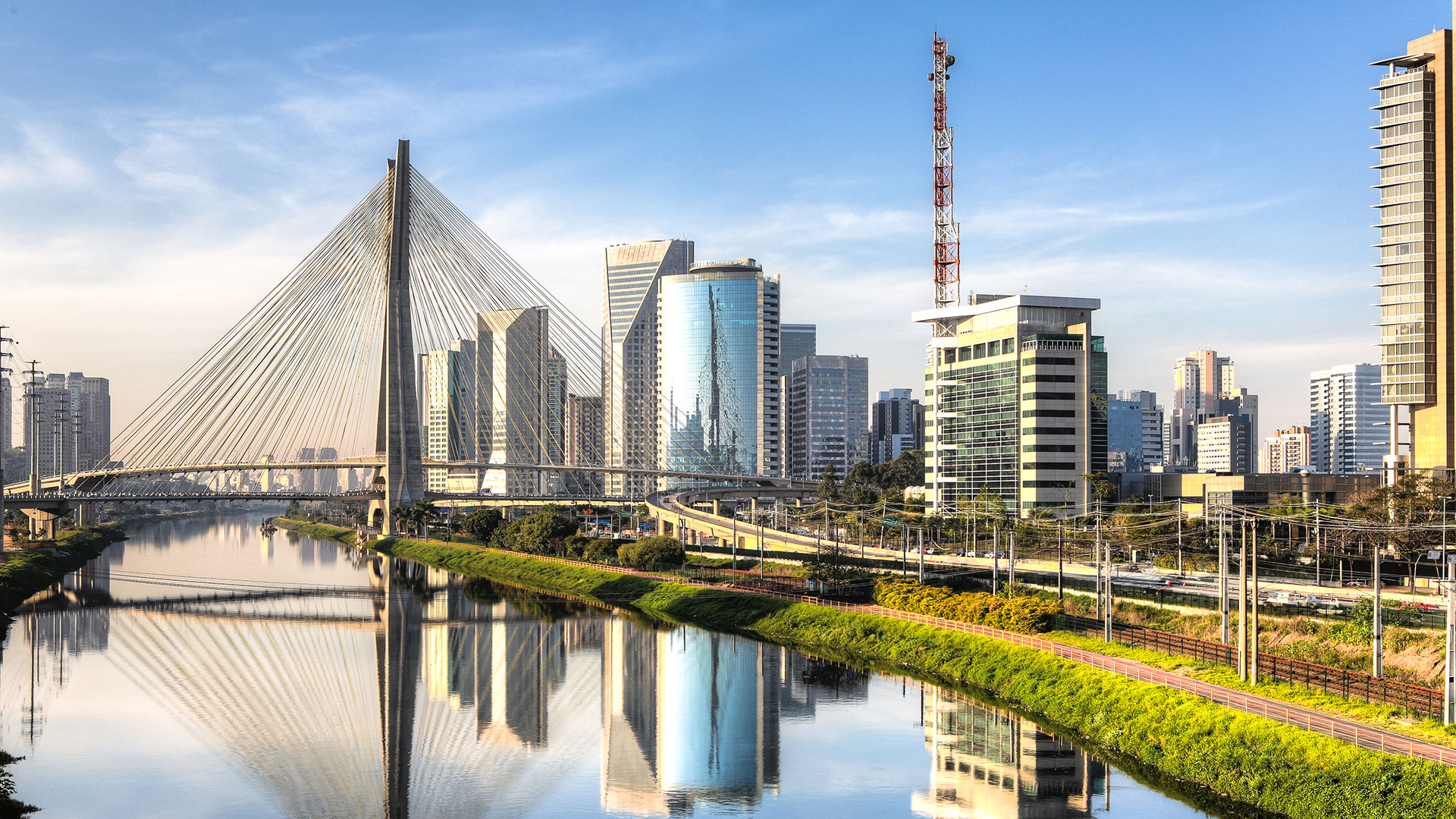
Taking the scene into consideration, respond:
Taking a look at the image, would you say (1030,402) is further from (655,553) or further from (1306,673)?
(1306,673)

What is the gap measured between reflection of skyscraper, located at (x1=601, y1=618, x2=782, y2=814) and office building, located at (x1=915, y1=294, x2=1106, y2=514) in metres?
38.1

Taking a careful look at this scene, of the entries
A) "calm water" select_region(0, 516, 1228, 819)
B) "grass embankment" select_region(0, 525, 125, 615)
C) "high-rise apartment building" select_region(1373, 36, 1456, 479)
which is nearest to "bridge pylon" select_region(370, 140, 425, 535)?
"grass embankment" select_region(0, 525, 125, 615)

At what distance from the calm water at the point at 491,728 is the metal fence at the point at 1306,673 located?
703 cm

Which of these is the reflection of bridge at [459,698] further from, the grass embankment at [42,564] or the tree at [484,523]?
the tree at [484,523]

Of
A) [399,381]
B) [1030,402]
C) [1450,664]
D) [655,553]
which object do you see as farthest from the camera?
[399,381]

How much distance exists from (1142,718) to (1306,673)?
573cm

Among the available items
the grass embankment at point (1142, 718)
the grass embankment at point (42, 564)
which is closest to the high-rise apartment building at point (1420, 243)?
the grass embankment at point (1142, 718)

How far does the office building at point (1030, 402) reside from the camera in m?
92.0

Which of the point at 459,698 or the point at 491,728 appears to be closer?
the point at 491,728

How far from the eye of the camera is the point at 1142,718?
38.2 m

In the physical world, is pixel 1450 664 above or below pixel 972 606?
above

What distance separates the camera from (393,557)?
395 ft

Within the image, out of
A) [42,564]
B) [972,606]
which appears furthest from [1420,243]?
[42,564]

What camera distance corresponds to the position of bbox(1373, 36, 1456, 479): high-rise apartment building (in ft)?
256
